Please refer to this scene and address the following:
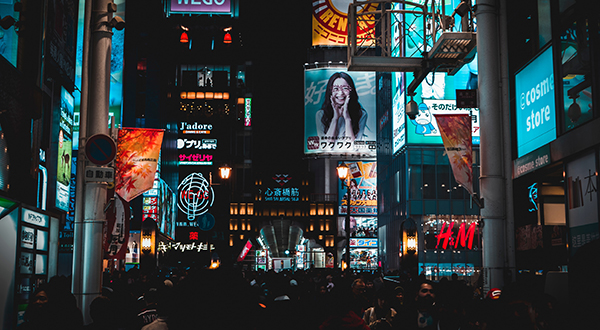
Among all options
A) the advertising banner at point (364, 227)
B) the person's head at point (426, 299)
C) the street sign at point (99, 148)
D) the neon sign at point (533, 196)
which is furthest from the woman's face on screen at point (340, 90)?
the person's head at point (426, 299)

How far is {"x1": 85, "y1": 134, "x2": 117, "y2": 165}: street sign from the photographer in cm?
1242

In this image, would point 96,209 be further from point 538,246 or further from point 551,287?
point 538,246

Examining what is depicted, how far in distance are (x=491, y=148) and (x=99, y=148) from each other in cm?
886

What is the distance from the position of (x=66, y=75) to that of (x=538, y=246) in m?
17.7

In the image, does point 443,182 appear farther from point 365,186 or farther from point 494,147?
point 365,186

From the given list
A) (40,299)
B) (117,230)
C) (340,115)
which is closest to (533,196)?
(117,230)

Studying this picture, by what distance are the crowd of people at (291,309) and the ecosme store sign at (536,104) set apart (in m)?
7.76

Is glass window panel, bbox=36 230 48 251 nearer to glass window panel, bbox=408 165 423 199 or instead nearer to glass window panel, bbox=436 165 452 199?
glass window panel, bbox=408 165 423 199

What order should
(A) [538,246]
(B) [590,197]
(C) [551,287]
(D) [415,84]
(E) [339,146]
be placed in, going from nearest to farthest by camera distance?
1. (C) [551,287]
2. (B) [590,197]
3. (D) [415,84]
4. (A) [538,246]
5. (E) [339,146]

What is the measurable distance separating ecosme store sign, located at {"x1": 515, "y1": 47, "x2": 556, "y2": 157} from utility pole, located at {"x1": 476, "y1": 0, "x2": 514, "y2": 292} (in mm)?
3104

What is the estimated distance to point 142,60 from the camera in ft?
220

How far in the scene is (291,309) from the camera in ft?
22.0

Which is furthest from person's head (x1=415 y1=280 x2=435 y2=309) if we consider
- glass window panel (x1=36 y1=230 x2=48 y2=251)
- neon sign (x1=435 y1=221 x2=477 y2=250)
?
neon sign (x1=435 y1=221 x2=477 y2=250)

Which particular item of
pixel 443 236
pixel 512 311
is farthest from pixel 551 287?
pixel 443 236
